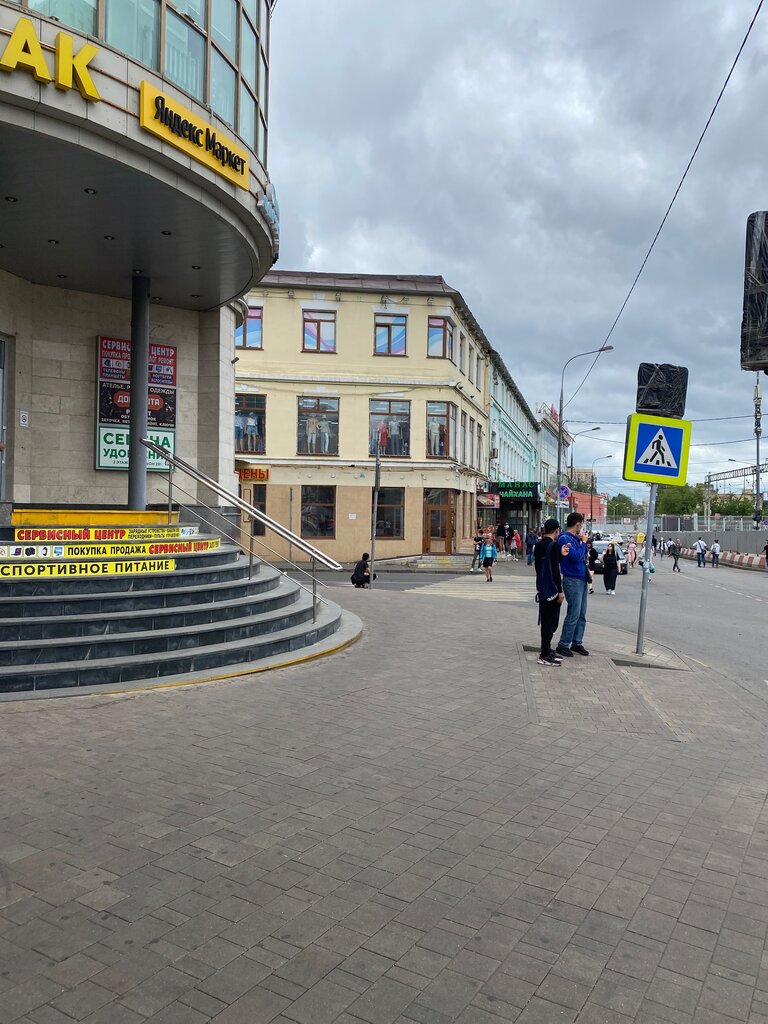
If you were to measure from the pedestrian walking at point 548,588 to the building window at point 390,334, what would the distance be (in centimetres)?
2446

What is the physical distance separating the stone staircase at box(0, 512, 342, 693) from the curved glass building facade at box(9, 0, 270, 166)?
5.94m

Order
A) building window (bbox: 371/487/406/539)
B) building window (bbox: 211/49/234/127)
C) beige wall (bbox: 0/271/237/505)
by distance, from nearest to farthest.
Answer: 1. building window (bbox: 211/49/234/127)
2. beige wall (bbox: 0/271/237/505)
3. building window (bbox: 371/487/406/539)

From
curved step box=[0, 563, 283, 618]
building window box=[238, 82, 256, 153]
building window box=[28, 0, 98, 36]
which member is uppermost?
building window box=[238, 82, 256, 153]

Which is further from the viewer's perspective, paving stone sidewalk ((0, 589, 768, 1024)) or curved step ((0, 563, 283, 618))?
curved step ((0, 563, 283, 618))

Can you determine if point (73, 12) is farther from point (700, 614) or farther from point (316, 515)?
point (316, 515)

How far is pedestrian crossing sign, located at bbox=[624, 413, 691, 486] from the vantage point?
9.97 metres

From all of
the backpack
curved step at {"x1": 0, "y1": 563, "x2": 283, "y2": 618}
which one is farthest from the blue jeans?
curved step at {"x1": 0, "y1": 563, "x2": 283, "y2": 618}

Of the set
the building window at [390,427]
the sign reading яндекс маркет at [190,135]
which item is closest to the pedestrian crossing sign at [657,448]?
the sign reading яндекс маркет at [190,135]

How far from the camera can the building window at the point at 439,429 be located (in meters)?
33.1

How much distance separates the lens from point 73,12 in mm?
8797

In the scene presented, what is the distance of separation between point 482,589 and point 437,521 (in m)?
11.1

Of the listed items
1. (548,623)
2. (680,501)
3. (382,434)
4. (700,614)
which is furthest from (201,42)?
(680,501)

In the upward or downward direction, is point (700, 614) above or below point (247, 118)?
below

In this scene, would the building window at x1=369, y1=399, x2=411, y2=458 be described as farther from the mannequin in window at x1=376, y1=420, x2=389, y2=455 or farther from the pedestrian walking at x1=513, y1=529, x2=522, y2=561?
the pedestrian walking at x1=513, y1=529, x2=522, y2=561
